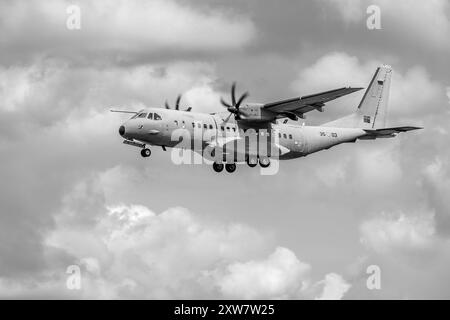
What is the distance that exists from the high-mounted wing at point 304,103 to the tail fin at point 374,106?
7.95 metres

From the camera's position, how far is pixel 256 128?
5553 centimetres

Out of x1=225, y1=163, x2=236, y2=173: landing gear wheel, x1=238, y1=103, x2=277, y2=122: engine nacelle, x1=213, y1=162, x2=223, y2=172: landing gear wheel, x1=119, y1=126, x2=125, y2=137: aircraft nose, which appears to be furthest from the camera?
x1=225, y1=163, x2=236, y2=173: landing gear wheel

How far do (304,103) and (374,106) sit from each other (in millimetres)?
12347

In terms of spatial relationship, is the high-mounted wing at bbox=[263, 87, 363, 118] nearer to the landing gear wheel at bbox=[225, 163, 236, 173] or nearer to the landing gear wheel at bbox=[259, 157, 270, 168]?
the landing gear wheel at bbox=[259, 157, 270, 168]

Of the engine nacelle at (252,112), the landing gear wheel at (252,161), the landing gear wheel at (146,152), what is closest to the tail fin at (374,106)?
the landing gear wheel at (252,161)

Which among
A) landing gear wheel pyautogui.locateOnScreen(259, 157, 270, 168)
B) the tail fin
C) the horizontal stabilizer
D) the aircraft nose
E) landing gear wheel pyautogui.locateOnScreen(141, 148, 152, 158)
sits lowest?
landing gear wheel pyautogui.locateOnScreen(141, 148, 152, 158)

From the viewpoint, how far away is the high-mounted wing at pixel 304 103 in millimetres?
51438

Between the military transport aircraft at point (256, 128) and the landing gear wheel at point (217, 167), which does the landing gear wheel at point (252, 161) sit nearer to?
the military transport aircraft at point (256, 128)

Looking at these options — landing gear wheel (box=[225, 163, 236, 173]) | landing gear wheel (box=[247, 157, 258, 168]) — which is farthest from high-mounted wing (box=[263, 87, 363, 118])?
landing gear wheel (box=[225, 163, 236, 173])

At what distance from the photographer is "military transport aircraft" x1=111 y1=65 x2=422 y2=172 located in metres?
51.0

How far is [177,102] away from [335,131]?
41.9 feet

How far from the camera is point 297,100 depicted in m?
52.7

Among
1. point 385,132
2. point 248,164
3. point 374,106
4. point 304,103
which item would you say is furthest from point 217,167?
point 374,106

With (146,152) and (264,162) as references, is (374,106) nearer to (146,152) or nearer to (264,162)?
(264,162)
